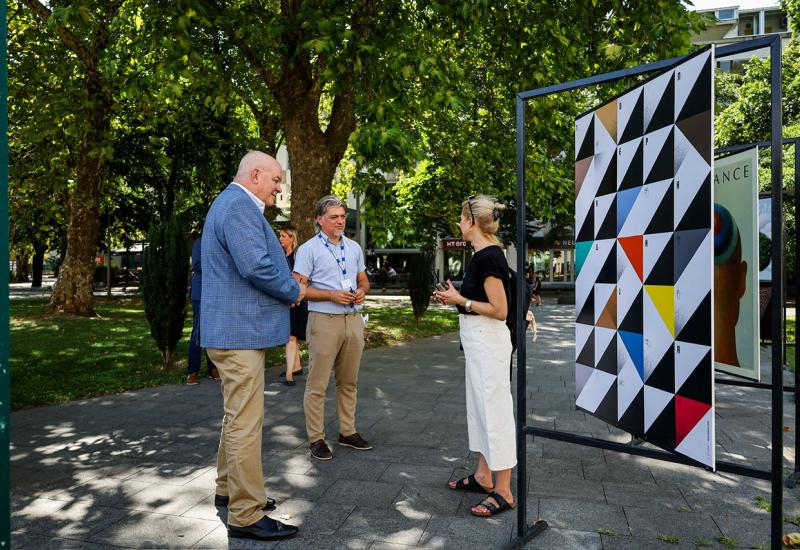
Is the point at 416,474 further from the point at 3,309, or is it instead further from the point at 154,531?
the point at 3,309

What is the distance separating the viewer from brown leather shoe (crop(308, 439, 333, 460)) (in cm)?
454

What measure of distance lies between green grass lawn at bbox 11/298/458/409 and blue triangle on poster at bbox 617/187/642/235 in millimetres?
6492

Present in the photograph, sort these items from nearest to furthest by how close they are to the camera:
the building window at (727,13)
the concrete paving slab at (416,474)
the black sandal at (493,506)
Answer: the black sandal at (493,506) → the concrete paving slab at (416,474) → the building window at (727,13)

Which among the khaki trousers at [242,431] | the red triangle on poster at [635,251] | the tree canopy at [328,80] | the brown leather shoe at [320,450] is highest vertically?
the tree canopy at [328,80]

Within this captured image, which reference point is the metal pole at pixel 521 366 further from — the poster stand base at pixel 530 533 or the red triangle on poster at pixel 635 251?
the red triangle on poster at pixel 635 251

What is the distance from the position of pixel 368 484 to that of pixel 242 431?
1.10 metres

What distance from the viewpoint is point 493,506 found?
353 centimetres

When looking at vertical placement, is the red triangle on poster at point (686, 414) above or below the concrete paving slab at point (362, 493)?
above

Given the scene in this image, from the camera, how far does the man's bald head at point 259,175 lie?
11.3ft

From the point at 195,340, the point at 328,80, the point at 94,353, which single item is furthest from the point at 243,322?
the point at 94,353

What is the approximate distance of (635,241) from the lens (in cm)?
279

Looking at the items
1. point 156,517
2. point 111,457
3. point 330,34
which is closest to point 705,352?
point 156,517

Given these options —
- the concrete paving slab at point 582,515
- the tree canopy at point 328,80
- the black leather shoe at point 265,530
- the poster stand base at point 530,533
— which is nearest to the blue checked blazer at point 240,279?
the black leather shoe at point 265,530

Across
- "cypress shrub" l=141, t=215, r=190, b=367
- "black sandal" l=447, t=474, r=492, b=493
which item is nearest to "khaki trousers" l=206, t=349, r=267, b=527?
"black sandal" l=447, t=474, r=492, b=493
